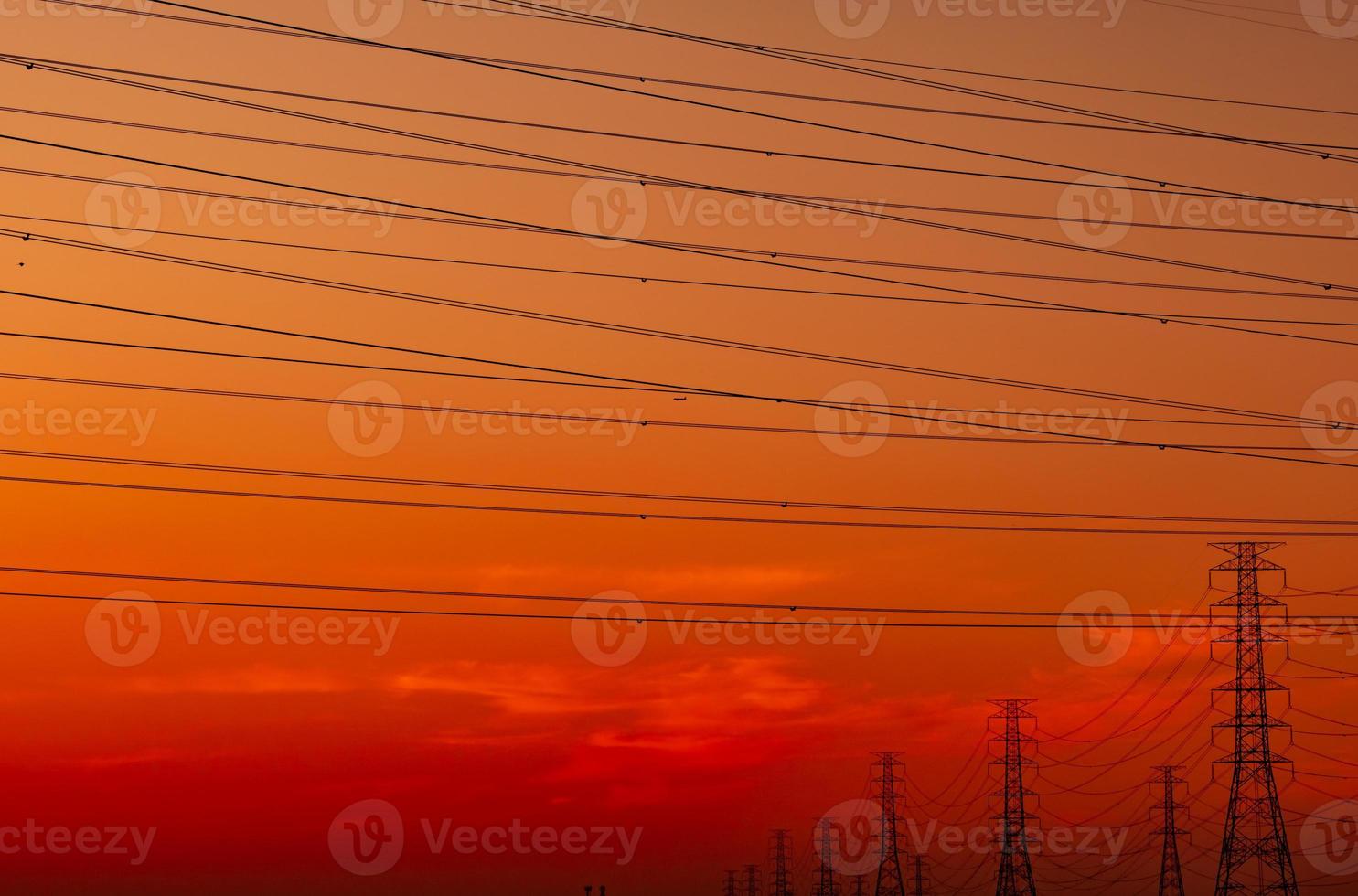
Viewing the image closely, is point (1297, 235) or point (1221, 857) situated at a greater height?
point (1297, 235)

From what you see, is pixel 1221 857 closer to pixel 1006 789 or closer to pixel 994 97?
pixel 1006 789

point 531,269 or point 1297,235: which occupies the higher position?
point 1297,235

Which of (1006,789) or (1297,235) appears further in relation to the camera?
(1006,789)

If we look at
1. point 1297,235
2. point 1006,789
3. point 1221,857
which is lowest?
point 1221,857

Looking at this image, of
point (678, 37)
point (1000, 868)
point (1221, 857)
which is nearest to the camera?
point (678, 37)

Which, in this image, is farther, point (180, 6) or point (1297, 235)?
point (1297, 235)

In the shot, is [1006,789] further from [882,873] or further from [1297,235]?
[1297,235]

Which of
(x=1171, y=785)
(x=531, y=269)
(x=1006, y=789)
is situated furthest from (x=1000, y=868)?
(x=531, y=269)

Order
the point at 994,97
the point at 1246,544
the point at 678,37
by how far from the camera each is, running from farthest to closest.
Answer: the point at 1246,544
the point at 994,97
the point at 678,37

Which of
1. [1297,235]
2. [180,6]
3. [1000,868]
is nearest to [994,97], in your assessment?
[1297,235]
